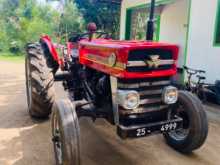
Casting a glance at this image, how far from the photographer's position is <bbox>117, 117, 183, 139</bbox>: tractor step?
268 centimetres

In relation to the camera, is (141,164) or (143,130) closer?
(143,130)

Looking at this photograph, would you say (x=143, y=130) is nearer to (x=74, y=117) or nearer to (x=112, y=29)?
(x=74, y=117)

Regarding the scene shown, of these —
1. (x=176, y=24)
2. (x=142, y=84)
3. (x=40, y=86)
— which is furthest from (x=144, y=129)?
(x=176, y=24)

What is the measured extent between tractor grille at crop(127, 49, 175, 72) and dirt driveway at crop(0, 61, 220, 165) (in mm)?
1099

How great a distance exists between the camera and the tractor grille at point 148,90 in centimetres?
277

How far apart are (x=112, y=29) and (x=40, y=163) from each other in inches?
400

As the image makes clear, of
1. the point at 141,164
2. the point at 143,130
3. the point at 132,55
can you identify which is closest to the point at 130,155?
the point at 141,164

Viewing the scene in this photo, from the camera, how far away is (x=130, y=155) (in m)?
3.33

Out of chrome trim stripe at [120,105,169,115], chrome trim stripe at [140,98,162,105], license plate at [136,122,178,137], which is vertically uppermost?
chrome trim stripe at [140,98,162,105]

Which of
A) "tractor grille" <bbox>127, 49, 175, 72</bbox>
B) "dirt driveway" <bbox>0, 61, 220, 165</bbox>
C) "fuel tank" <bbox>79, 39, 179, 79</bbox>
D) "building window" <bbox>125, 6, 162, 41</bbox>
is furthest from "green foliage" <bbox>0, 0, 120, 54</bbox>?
"tractor grille" <bbox>127, 49, 175, 72</bbox>

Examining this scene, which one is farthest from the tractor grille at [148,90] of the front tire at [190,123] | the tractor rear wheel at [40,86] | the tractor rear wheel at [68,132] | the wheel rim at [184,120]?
the tractor rear wheel at [40,86]

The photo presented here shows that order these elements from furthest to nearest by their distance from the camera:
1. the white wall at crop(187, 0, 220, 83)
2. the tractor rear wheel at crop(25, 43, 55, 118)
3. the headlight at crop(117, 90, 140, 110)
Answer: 1. the white wall at crop(187, 0, 220, 83)
2. the tractor rear wheel at crop(25, 43, 55, 118)
3. the headlight at crop(117, 90, 140, 110)

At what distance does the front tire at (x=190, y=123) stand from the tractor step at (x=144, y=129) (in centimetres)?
27

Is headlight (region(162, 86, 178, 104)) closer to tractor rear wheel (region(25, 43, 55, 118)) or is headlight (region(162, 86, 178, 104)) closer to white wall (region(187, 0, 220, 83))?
tractor rear wheel (region(25, 43, 55, 118))
